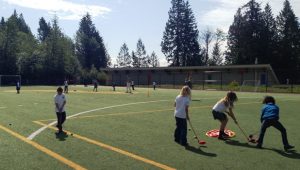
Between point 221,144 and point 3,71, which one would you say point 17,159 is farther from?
point 3,71

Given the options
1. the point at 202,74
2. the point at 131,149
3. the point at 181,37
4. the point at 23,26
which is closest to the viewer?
the point at 131,149

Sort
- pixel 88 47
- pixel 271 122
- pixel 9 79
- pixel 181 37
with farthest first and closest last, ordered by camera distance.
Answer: pixel 88 47, pixel 181 37, pixel 9 79, pixel 271 122

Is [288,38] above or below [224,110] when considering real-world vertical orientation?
above

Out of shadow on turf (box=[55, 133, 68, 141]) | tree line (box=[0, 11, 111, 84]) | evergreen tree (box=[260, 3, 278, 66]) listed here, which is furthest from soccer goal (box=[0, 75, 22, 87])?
shadow on turf (box=[55, 133, 68, 141])

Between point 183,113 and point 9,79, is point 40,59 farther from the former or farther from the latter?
point 183,113

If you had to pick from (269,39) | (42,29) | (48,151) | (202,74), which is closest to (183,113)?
(48,151)

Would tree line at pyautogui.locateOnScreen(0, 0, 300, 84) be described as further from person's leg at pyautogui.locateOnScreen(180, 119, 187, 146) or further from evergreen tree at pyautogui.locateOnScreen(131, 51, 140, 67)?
person's leg at pyautogui.locateOnScreen(180, 119, 187, 146)

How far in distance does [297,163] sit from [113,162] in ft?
11.8

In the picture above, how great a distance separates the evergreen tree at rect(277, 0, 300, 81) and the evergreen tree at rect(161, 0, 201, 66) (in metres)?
20.8

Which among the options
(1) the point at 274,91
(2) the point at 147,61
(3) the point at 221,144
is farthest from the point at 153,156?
(2) the point at 147,61

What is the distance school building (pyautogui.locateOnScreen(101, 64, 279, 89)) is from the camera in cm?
6053

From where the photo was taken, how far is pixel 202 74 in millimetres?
67875

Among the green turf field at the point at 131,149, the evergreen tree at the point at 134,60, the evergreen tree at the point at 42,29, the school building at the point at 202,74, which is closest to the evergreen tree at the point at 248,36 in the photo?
the school building at the point at 202,74

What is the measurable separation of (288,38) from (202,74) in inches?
1257
